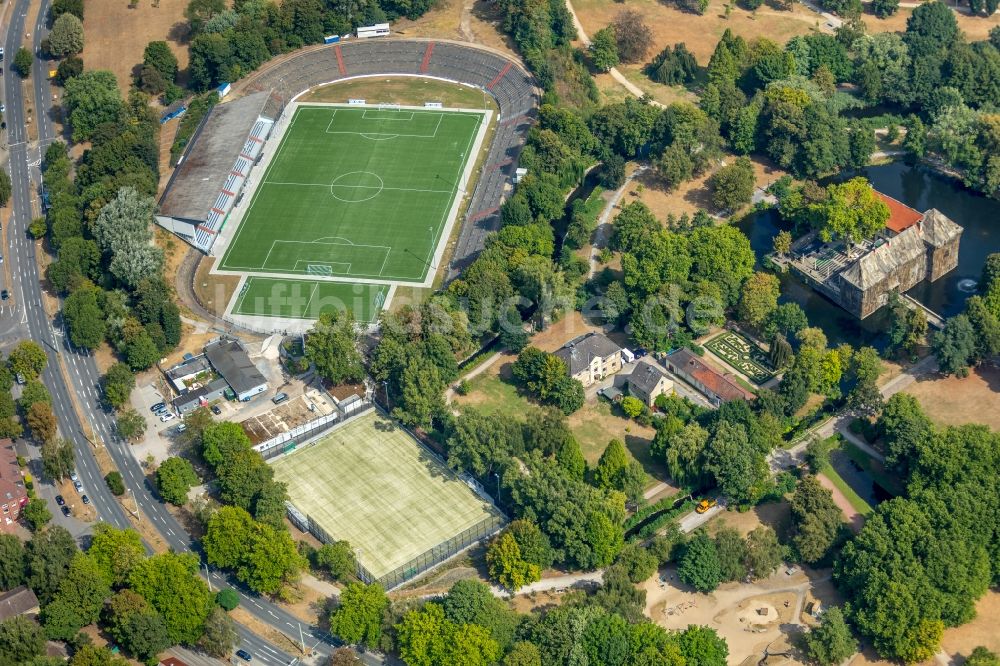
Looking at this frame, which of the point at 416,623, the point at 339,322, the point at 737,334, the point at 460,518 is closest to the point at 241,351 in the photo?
the point at 339,322

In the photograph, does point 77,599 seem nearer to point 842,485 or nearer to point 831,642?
point 831,642

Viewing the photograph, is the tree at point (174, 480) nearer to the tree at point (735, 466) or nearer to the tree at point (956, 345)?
the tree at point (735, 466)

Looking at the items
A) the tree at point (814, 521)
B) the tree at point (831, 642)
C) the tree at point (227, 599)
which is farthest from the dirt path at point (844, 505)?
the tree at point (227, 599)

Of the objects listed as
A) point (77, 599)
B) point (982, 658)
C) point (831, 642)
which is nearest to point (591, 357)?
point (831, 642)

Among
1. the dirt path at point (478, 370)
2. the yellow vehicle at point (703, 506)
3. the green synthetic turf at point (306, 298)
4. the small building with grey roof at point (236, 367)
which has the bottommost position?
the yellow vehicle at point (703, 506)

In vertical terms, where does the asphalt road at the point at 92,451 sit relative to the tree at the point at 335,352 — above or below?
below
